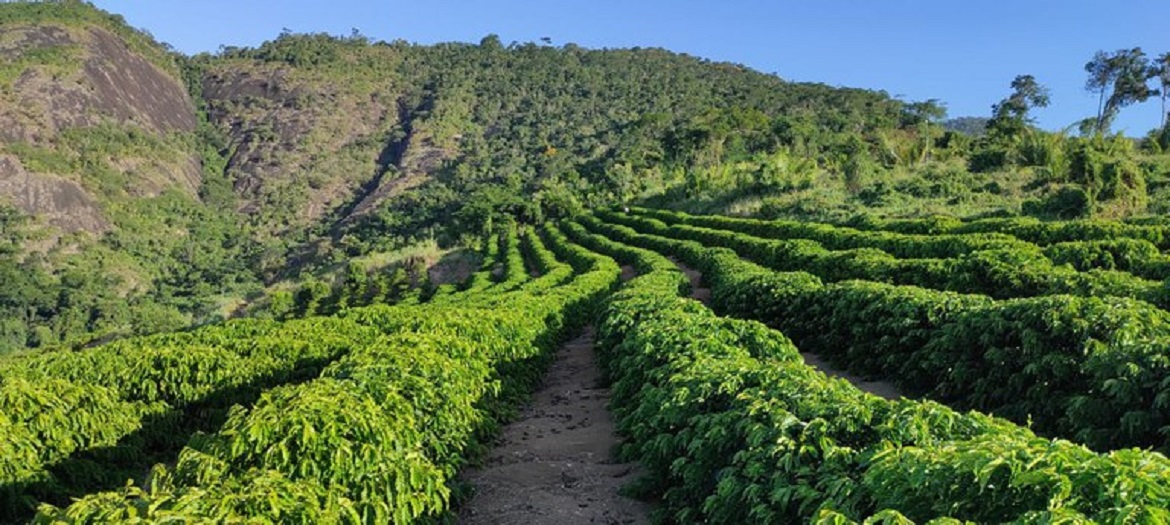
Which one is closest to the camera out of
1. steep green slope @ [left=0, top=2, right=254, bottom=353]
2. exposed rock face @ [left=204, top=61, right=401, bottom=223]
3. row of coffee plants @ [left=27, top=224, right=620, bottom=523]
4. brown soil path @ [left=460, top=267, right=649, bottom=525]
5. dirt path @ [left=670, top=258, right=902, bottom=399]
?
row of coffee plants @ [left=27, top=224, right=620, bottom=523]

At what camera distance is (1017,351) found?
332 inches

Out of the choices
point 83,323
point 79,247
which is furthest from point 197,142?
point 83,323

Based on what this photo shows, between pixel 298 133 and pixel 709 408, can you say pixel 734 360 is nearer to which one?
pixel 709 408

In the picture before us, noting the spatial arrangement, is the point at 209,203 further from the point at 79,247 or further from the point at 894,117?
the point at 894,117

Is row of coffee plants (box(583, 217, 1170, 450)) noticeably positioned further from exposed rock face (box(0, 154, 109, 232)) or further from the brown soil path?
exposed rock face (box(0, 154, 109, 232))

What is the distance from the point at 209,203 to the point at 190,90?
2079 inches

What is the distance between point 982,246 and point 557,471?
534 inches

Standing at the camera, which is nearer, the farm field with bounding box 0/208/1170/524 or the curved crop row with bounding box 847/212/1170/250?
the farm field with bounding box 0/208/1170/524

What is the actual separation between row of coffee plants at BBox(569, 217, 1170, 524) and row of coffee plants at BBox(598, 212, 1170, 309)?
21.6 ft

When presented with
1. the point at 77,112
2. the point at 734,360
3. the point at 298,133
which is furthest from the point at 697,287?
the point at 298,133

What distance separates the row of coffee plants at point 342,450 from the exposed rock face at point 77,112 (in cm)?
12397

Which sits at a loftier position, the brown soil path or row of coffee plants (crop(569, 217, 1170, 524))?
row of coffee plants (crop(569, 217, 1170, 524))

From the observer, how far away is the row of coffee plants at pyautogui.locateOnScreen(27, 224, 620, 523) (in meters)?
3.92

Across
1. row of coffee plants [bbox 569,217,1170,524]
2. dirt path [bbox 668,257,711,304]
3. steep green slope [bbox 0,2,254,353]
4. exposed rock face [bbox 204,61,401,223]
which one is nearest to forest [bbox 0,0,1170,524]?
row of coffee plants [bbox 569,217,1170,524]
